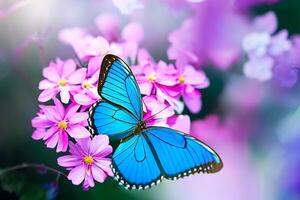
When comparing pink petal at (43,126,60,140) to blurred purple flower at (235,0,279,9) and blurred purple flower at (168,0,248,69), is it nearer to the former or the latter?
blurred purple flower at (168,0,248,69)

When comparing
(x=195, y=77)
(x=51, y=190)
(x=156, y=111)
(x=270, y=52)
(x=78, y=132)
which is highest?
(x=270, y=52)

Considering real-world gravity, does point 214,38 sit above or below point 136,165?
above

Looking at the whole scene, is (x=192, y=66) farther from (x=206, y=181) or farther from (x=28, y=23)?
(x=28, y=23)

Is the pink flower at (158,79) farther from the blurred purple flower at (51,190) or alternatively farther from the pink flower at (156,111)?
the blurred purple flower at (51,190)

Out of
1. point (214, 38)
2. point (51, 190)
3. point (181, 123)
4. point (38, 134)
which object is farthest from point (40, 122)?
point (214, 38)

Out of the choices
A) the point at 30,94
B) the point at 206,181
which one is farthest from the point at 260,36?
the point at 30,94

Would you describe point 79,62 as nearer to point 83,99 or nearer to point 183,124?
point 83,99

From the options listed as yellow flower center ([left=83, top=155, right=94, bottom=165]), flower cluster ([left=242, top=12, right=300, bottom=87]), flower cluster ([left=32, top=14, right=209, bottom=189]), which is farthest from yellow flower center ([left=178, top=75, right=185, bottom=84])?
yellow flower center ([left=83, top=155, right=94, bottom=165])
